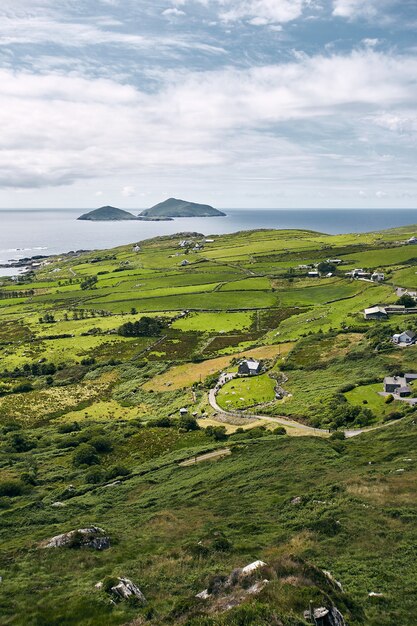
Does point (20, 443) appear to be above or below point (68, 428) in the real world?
above

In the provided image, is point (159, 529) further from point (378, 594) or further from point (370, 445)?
point (370, 445)

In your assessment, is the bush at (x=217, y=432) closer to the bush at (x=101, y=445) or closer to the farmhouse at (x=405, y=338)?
the bush at (x=101, y=445)

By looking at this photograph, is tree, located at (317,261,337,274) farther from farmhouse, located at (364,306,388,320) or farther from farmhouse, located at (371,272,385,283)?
farmhouse, located at (364,306,388,320)

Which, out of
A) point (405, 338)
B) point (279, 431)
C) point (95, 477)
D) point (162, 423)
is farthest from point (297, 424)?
point (405, 338)

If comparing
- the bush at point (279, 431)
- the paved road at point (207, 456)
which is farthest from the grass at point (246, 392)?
the paved road at point (207, 456)

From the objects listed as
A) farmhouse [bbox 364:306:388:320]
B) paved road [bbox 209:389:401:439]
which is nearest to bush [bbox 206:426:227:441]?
paved road [bbox 209:389:401:439]

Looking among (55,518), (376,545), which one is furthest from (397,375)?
(55,518)

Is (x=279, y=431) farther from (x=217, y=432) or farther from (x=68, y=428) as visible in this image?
(x=68, y=428)
